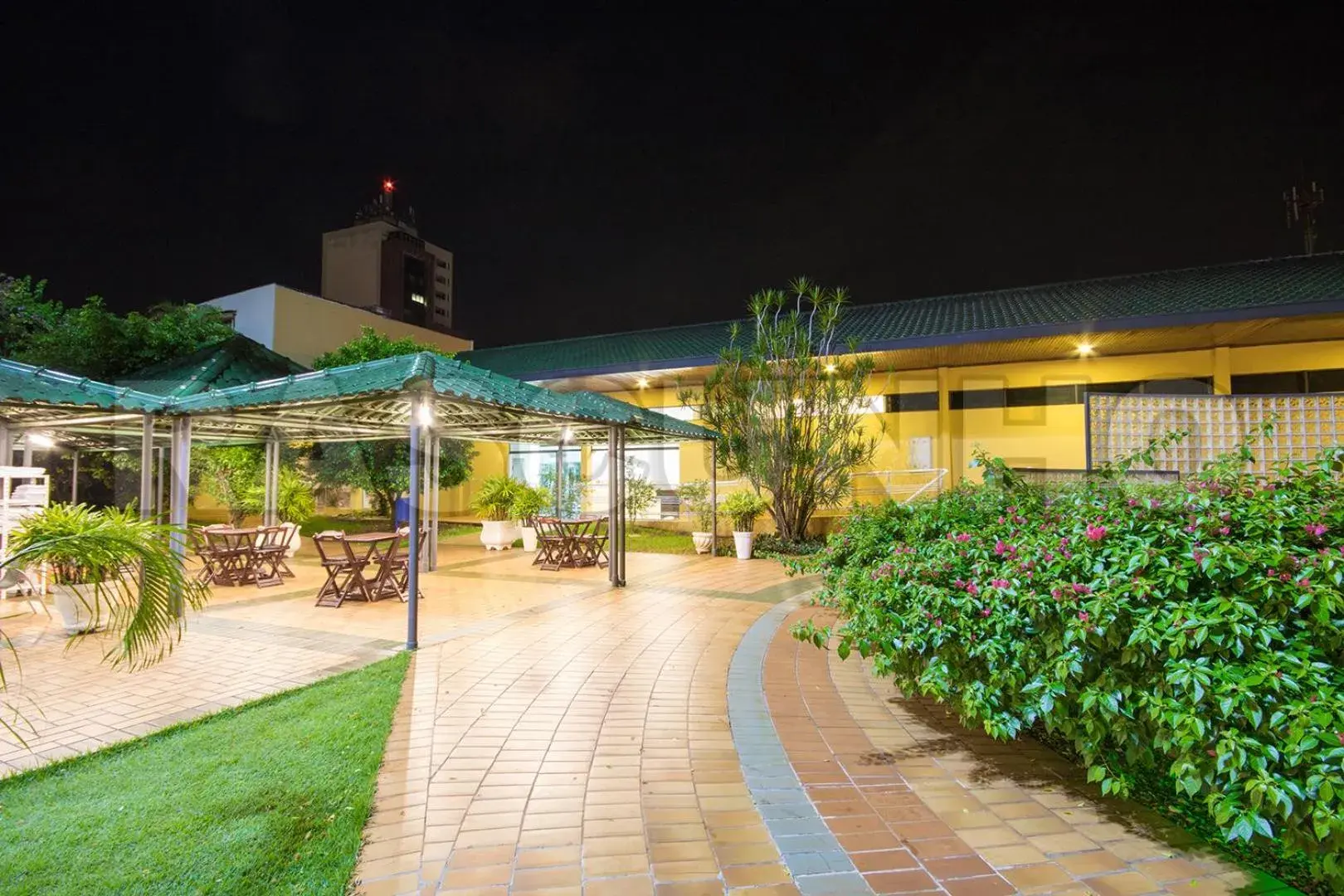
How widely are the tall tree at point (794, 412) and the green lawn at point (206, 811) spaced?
28.9 feet

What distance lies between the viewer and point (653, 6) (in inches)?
417

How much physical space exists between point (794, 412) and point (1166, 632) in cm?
953

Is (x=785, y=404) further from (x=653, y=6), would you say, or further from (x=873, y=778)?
(x=873, y=778)

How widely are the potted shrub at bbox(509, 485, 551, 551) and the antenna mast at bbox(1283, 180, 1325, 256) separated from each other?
18700mm

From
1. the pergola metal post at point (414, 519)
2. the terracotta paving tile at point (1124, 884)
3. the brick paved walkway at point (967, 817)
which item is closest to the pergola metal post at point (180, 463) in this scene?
the pergola metal post at point (414, 519)

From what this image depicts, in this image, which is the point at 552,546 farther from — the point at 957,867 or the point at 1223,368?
the point at 1223,368

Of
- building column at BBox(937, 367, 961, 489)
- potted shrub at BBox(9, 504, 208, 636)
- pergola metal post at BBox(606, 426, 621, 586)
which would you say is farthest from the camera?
building column at BBox(937, 367, 961, 489)

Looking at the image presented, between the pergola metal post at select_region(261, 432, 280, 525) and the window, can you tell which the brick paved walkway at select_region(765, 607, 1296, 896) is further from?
the window

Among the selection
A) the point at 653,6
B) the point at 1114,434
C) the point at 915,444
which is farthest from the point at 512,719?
the point at 915,444

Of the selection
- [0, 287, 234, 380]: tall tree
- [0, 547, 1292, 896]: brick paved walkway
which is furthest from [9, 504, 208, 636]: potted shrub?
[0, 287, 234, 380]: tall tree

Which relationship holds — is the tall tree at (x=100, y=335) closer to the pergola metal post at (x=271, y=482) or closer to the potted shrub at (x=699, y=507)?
the pergola metal post at (x=271, y=482)

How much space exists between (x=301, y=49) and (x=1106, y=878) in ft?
55.7

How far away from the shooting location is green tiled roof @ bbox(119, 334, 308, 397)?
818 cm

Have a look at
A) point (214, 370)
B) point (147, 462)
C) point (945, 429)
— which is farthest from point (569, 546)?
point (945, 429)
